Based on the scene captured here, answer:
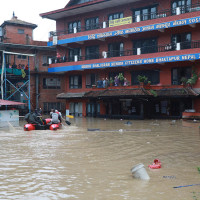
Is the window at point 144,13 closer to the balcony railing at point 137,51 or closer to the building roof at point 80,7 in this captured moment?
the building roof at point 80,7

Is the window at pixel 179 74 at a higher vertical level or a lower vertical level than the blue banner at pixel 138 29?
lower

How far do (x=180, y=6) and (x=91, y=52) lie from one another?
12.4 metres

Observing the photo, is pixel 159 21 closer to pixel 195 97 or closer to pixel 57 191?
pixel 195 97

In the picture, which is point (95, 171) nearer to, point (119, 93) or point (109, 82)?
point (119, 93)

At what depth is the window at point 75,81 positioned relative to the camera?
39.3 metres

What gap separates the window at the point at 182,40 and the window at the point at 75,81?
13262mm

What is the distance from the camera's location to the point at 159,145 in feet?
44.6

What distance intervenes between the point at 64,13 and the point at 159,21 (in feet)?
46.3

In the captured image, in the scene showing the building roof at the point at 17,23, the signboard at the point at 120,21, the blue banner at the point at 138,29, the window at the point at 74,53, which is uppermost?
the building roof at the point at 17,23

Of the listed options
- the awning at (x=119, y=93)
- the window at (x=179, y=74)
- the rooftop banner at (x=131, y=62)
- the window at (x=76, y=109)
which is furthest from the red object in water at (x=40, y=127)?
the window at (x=76, y=109)

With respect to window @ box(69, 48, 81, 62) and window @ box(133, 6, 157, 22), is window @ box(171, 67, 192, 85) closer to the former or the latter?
window @ box(133, 6, 157, 22)

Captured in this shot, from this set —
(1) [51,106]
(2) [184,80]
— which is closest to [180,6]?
(2) [184,80]

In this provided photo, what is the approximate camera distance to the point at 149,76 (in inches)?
1321

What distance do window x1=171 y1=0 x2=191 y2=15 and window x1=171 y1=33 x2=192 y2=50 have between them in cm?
241
